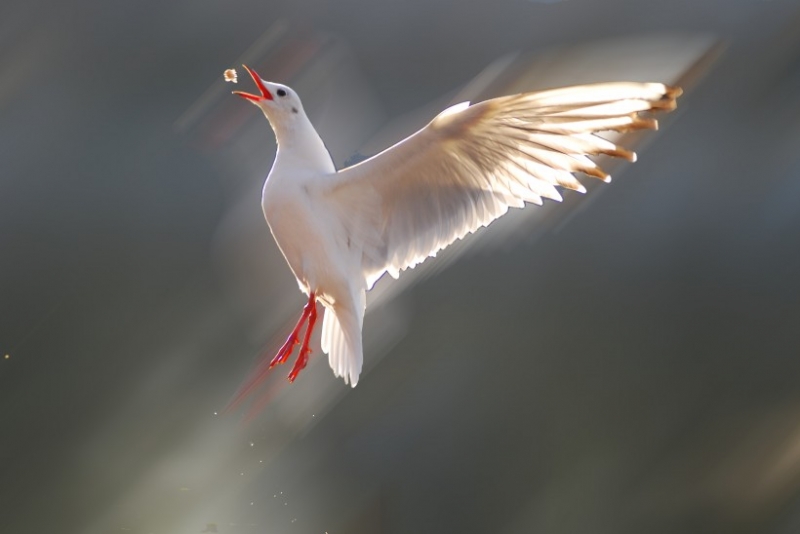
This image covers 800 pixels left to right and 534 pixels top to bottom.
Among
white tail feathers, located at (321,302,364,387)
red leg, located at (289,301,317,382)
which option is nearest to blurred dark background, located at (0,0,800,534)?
white tail feathers, located at (321,302,364,387)

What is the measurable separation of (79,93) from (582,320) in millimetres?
1729

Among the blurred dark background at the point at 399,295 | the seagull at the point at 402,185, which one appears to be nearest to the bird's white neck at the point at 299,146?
the seagull at the point at 402,185

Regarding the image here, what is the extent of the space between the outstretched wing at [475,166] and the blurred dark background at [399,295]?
1211 mm

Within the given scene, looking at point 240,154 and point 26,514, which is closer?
point 26,514

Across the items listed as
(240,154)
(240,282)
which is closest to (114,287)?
(240,282)

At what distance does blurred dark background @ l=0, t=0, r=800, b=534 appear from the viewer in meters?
2.65

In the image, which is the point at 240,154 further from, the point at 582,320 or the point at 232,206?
the point at 582,320

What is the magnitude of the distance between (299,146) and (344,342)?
0.35 meters

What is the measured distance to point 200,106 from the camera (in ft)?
8.93

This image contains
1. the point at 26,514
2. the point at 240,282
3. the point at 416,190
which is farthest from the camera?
the point at 240,282

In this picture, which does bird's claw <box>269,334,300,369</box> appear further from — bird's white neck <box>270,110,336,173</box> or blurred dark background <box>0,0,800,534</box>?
blurred dark background <box>0,0,800,534</box>

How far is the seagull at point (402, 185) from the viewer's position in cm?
134

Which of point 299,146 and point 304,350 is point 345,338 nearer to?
point 304,350

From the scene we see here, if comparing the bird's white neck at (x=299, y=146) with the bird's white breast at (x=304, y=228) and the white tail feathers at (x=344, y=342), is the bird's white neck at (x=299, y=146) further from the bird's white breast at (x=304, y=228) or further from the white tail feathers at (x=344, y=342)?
the white tail feathers at (x=344, y=342)
